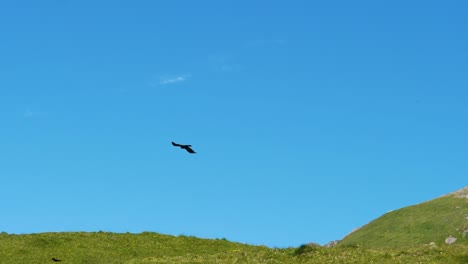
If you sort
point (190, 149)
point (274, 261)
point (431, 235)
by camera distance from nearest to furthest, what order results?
1. point (190, 149)
2. point (274, 261)
3. point (431, 235)

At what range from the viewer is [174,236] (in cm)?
6581

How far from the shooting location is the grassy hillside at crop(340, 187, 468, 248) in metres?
69.0

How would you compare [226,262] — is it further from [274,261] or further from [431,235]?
[431,235]

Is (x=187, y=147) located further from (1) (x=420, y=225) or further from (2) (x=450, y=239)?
(1) (x=420, y=225)

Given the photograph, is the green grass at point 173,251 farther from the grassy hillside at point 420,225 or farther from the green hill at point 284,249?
the grassy hillside at point 420,225

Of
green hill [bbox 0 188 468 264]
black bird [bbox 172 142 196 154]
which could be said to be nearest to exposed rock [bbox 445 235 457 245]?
green hill [bbox 0 188 468 264]

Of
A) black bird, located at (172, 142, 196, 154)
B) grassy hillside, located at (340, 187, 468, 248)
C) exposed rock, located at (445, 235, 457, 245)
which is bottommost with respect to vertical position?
black bird, located at (172, 142, 196, 154)

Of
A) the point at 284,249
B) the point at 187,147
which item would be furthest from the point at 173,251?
the point at 187,147

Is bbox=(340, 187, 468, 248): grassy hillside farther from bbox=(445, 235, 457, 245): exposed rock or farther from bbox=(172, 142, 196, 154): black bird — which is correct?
bbox=(172, 142, 196, 154): black bird

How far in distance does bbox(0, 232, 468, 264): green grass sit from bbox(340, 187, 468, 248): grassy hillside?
1742 cm

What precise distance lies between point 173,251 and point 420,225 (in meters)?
27.8

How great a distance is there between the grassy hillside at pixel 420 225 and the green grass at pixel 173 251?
57.1 feet

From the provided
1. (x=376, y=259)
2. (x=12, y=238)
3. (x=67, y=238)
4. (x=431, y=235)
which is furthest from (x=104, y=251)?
(x=431, y=235)

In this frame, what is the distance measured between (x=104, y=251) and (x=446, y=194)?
139 feet
